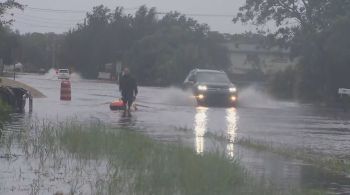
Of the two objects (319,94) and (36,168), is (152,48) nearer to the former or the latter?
(319,94)

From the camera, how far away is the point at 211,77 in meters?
38.0

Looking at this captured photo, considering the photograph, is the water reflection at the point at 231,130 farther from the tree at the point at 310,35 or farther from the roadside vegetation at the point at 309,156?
the tree at the point at 310,35

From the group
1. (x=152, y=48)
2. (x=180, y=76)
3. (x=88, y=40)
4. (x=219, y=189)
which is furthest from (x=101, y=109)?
(x=88, y=40)

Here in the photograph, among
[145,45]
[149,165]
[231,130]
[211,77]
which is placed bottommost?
[231,130]

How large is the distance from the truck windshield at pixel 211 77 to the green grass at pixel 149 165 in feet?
71.6

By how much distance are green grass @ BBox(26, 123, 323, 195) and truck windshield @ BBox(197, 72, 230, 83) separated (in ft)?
71.6

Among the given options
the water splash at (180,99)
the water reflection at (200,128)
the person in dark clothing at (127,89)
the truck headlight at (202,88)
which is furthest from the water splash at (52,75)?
the water reflection at (200,128)

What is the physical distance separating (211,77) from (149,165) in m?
26.3

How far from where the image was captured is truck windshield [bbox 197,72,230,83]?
1485 inches

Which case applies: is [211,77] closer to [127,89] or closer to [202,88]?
[202,88]

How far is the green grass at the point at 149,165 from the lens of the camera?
10.0m

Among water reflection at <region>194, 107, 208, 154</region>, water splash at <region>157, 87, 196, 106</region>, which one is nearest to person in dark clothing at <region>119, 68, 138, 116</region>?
water reflection at <region>194, 107, 208, 154</region>

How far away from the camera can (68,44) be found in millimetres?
114938

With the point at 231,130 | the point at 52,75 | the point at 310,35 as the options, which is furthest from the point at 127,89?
the point at 52,75
